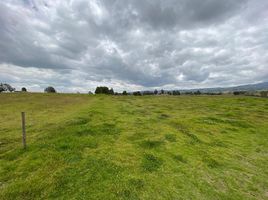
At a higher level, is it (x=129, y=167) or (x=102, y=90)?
(x=102, y=90)

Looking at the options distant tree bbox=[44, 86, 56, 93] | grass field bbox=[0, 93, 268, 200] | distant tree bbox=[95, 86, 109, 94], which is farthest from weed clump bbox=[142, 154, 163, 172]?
distant tree bbox=[44, 86, 56, 93]

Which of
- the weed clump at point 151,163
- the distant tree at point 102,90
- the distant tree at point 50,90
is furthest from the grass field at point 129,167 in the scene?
the distant tree at point 50,90

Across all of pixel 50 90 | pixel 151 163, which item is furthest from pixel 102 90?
pixel 151 163

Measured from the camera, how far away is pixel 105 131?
17234 millimetres

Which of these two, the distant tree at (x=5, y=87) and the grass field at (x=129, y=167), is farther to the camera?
the distant tree at (x=5, y=87)

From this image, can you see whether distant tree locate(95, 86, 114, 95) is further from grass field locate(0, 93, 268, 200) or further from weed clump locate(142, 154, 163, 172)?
weed clump locate(142, 154, 163, 172)

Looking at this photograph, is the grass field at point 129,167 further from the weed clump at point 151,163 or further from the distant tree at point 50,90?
the distant tree at point 50,90

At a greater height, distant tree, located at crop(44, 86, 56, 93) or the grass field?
distant tree, located at crop(44, 86, 56, 93)

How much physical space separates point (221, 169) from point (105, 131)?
1019 cm

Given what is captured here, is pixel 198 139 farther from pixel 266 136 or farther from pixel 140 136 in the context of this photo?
pixel 266 136

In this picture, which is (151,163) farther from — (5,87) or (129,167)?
(5,87)

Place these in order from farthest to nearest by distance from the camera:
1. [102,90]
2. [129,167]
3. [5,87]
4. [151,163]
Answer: [5,87] < [102,90] < [151,163] < [129,167]

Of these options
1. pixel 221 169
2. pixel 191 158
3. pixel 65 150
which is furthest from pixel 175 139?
pixel 65 150

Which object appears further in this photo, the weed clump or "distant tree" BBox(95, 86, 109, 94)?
"distant tree" BBox(95, 86, 109, 94)
